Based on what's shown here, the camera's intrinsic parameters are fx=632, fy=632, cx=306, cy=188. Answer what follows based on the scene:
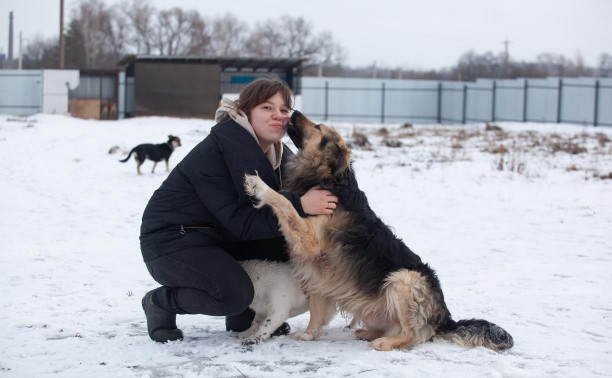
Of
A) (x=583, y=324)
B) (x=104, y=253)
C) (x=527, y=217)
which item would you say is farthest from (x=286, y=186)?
(x=527, y=217)

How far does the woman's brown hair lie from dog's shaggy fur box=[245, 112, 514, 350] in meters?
0.22

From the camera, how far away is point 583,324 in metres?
4.60

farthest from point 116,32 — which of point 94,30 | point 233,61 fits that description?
point 233,61

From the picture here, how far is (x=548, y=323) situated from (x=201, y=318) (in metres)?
2.59

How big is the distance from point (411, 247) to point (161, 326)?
158 inches

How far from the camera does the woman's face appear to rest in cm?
425

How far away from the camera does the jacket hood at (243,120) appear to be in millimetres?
4156

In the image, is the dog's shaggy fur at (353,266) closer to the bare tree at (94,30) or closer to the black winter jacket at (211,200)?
the black winter jacket at (211,200)

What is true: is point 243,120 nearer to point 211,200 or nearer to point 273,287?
point 211,200

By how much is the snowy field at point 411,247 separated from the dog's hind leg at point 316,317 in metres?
0.11

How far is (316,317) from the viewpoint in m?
4.34

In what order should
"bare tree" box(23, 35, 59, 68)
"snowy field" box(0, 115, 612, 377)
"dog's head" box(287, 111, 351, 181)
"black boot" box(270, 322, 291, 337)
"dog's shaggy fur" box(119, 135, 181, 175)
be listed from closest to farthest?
"snowy field" box(0, 115, 612, 377), "dog's head" box(287, 111, 351, 181), "black boot" box(270, 322, 291, 337), "dog's shaggy fur" box(119, 135, 181, 175), "bare tree" box(23, 35, 59, 68)

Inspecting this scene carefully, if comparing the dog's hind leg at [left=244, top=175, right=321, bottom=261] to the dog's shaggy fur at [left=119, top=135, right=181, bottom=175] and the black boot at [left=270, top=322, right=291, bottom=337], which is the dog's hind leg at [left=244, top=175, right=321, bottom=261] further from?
the dog's shaggy fur at [left=119, top=135, right=181, bottom=175]

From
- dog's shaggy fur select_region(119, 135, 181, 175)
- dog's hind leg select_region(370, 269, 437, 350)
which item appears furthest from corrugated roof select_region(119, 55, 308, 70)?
dog's hind leg select_region(370, 269, 437, 350)
